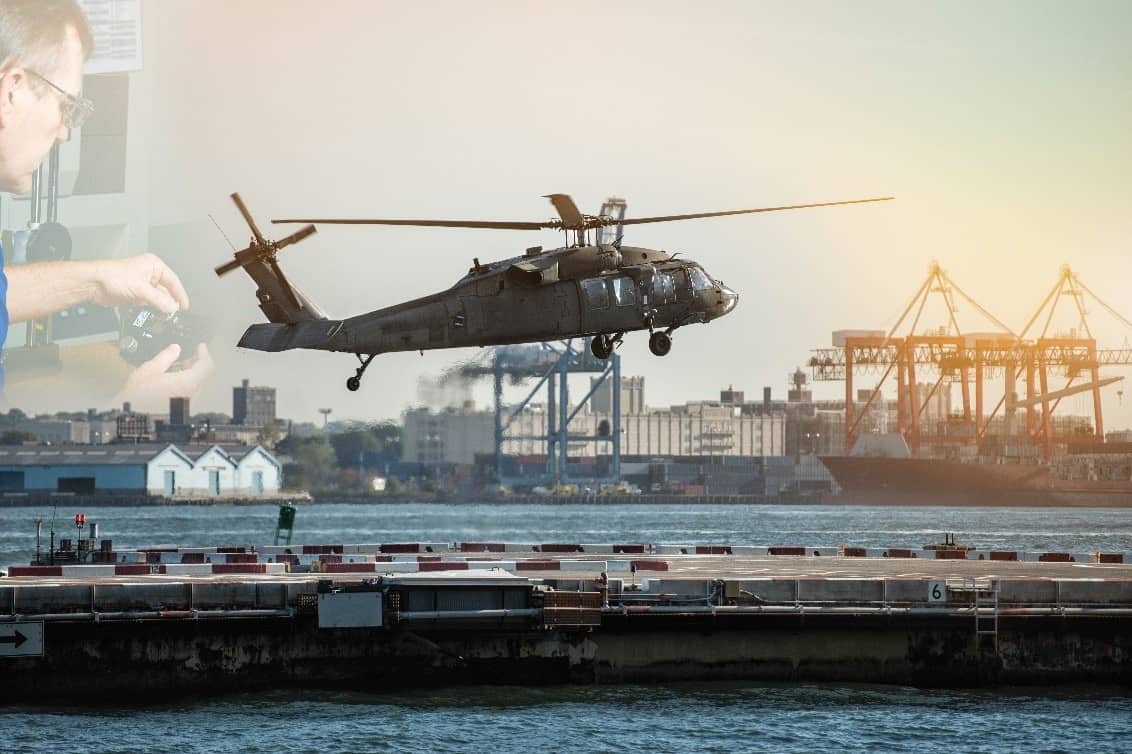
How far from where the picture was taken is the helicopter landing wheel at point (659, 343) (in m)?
45.3

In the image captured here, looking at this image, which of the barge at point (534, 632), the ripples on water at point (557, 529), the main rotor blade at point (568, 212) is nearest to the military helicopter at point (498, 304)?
the main rotor blade at point (568, 212)

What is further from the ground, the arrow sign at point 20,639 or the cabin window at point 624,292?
the cabin window at point 624,292

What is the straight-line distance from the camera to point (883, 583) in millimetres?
38906

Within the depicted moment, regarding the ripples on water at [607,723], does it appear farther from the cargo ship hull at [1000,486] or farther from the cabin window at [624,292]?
the cargo ship hull at [1000,486]

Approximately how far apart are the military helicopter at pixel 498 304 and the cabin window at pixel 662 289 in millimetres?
33

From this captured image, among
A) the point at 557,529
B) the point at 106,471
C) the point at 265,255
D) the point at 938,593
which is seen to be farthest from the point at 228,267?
the point at 106,471

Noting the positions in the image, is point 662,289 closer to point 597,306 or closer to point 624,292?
point 624,292

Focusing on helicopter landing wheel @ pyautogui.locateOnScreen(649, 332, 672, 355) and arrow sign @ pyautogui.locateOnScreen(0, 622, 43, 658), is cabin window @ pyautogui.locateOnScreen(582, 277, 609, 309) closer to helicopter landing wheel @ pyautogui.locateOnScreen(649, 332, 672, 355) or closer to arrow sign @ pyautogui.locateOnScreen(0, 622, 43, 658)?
helicopter landing wheel @ pyautogui.locateOnScreen(649, 332, 672, 355)

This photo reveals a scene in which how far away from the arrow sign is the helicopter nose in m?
18.2

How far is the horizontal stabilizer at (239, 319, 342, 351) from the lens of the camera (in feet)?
141

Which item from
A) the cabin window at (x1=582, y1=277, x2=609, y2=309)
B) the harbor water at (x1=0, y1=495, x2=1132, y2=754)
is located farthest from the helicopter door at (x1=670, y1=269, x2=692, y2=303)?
the harbor water at (x1=0, y1=495, x2=1132, y2=754)

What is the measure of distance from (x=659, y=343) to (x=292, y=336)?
28.7 feet

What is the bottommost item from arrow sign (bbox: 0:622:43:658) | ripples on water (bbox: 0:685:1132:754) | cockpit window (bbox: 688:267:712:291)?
ripples on water (bbox: 0:685:1132:754)

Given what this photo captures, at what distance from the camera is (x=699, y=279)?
45.5 m
